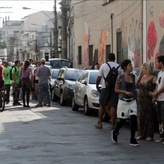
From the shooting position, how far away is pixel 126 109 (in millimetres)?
9984

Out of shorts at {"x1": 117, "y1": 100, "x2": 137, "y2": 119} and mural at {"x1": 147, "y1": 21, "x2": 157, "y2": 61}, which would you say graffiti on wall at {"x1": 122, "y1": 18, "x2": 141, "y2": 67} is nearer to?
mural at {"x1": 147, "y1": 21, "x2": 157, "y2": 61}

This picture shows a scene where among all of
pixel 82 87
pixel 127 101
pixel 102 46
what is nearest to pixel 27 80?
pixel 82 87

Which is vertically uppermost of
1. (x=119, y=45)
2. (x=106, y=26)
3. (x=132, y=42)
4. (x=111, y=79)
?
(x=106, y=26)

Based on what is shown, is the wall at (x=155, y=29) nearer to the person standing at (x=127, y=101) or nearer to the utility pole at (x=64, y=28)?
the person standing at (x=127, y=101)

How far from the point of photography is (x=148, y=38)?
2280cm

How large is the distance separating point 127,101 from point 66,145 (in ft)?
4.96

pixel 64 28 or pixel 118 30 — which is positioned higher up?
pixel 64 28

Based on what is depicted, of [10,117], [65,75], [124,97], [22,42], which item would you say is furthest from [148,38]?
[22,42]

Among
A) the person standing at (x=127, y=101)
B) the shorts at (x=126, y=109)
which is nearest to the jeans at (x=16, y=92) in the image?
the person standing at (x=127, y=101)

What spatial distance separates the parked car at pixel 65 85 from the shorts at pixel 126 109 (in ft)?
33.0

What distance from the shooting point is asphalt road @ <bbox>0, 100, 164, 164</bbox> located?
8.43m

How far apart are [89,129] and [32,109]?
245 inches

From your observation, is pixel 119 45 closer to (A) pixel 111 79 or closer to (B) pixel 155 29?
(B) pixel 155 29

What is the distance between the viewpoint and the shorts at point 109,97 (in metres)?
11.8
